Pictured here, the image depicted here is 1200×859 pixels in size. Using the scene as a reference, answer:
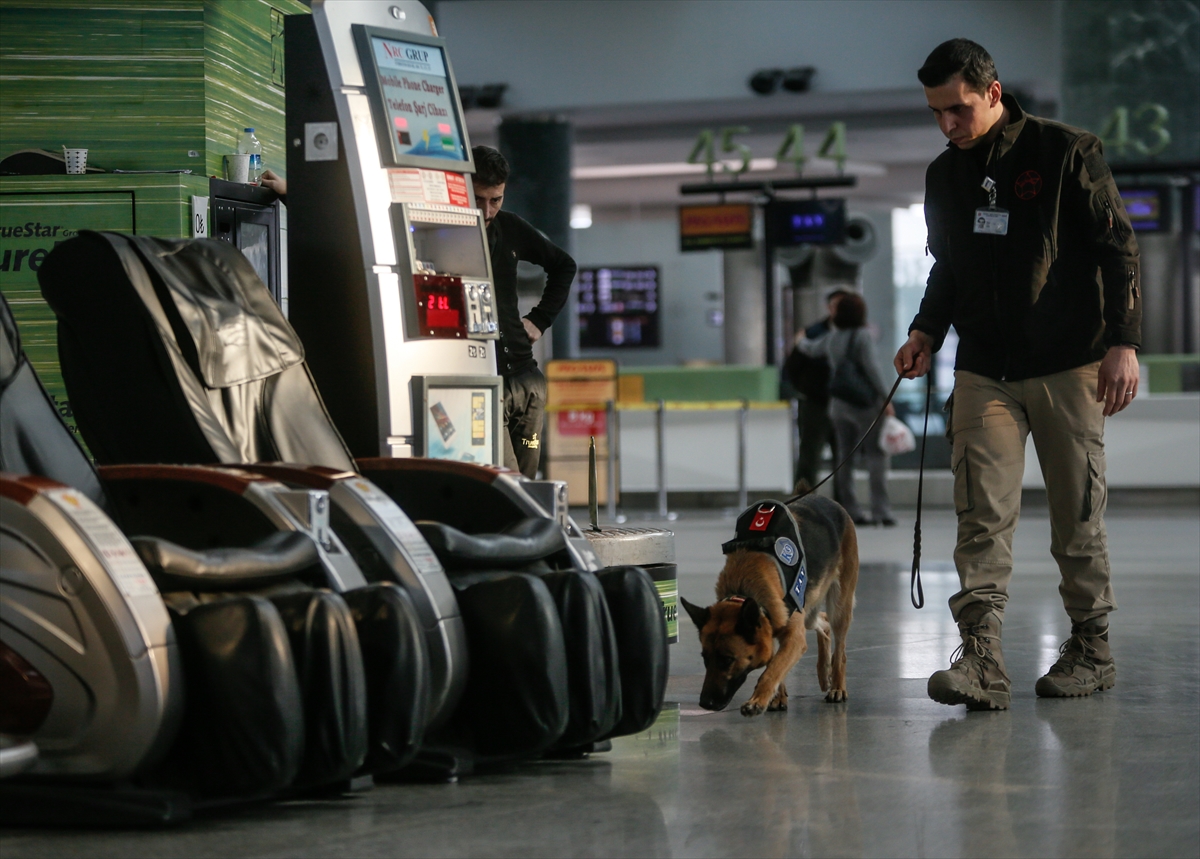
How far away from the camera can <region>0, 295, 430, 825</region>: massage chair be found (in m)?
2.45

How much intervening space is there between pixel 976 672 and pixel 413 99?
2.13 m

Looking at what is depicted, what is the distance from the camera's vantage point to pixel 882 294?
2259 centimetres

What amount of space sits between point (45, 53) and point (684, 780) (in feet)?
11.9

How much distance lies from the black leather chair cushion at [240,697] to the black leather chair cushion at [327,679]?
3 cm

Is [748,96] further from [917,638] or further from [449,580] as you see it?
[449,580]

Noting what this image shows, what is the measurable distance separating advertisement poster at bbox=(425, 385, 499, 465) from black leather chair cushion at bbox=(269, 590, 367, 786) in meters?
1.60

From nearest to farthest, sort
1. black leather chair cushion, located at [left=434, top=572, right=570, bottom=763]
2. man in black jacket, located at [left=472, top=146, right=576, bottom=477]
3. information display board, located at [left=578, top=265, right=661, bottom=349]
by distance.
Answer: black leather chair cushion, located at [left=434, top=572, right=570, bottom=763] → man in black jacket, located at [left=472, top=146, right=576, bottom=477] → information display board, located at [left=578, top=265, right=661, bottom=349]

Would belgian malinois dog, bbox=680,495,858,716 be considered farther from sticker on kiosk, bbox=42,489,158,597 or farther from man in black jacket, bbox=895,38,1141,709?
sticker on kiosk, bbox=42,489,158,597

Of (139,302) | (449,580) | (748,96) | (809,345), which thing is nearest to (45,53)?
(139,302)

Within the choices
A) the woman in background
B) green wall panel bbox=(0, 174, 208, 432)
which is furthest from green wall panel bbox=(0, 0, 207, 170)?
the woman in background

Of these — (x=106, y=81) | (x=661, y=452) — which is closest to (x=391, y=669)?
(x=106, y=81)

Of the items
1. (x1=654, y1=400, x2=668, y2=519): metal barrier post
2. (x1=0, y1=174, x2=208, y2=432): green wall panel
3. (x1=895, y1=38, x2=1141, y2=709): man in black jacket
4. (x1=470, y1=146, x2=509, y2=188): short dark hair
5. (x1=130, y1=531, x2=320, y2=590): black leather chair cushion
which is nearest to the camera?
(x1=130, y1=531, x2=320, y2=590): black leather chair cushion

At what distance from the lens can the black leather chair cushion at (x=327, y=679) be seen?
2.56 meters

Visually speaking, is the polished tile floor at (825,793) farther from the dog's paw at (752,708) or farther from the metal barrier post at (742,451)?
the metal barrier post at (742,451)
